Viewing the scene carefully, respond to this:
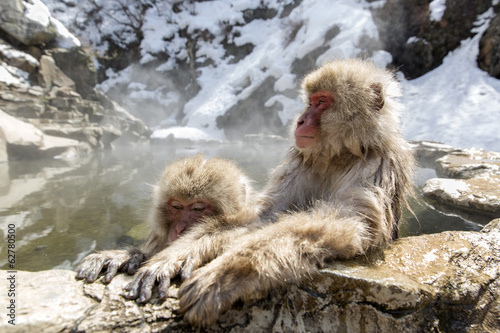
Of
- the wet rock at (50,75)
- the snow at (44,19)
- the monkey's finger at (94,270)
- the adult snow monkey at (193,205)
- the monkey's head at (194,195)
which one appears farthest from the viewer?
the snow at (44,19)

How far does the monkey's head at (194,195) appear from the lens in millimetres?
1822

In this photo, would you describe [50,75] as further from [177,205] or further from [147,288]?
[147,288]

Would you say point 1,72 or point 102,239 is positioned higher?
point 1,72

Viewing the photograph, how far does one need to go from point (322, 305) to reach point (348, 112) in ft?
3.34

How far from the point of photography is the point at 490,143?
654cm

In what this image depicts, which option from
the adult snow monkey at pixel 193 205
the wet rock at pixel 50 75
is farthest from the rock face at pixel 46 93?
the adult snow monkey at pixel 193 205

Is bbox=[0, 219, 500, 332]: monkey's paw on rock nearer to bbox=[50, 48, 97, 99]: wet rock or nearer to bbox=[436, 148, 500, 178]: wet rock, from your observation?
bbox=[436, 148, 500, 178]: wet rock

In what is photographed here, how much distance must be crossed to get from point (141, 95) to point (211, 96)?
5.82m

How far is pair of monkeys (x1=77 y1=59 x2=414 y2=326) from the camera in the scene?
1.08m

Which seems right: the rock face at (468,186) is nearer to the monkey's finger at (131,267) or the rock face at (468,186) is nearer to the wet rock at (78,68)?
the monkey's finger at (131,267)

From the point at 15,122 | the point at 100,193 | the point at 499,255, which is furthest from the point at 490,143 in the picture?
the point at 15,122

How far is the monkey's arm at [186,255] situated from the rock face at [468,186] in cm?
216

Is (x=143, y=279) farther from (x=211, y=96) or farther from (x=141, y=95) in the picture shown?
(x=141, y=95)

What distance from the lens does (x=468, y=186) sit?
293 centimetres
